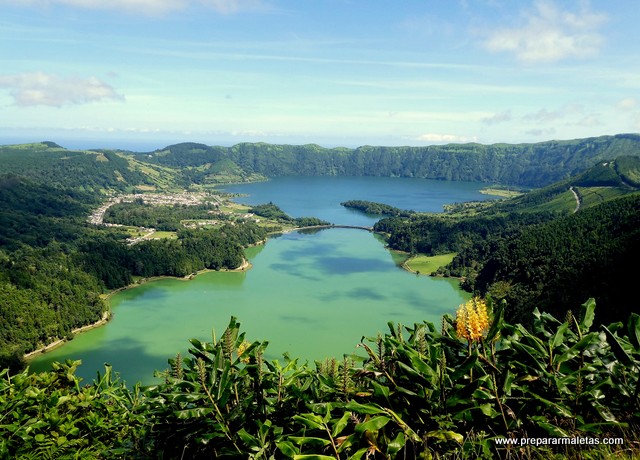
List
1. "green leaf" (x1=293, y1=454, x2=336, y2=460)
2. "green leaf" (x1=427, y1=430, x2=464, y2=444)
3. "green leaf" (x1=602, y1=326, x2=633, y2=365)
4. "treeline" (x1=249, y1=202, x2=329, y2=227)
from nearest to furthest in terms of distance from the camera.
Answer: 1. "green leaf" (x1=293, y1=454, x2=336, y2=460)
2. "green leaf" (x1=427, y1=430, x2=464, y2=444)
3. "green leaf" (x1=602, y1=326, x2=633, y2=365)
4. "treeline" (x1=249, y1=202, x2=329, y2=227)

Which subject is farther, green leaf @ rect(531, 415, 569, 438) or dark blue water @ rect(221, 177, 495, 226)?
dark blue water @ rect(221, 177, 495, 226)

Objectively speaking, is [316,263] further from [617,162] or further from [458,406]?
[617,162]

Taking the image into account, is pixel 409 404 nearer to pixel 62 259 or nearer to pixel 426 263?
pixel 62 259

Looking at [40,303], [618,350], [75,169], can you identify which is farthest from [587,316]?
[75,169]

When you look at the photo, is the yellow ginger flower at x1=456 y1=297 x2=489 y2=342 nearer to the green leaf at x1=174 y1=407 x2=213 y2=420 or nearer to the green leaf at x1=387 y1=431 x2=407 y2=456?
the green leaf at x1=387 y1=431 x2=407 y2=456

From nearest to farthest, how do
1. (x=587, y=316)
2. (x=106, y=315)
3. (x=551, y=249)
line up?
(x=587, y=316), (x=106, y=315), (x=551, y=249)

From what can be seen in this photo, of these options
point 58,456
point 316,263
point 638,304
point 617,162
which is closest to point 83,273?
point 316,263

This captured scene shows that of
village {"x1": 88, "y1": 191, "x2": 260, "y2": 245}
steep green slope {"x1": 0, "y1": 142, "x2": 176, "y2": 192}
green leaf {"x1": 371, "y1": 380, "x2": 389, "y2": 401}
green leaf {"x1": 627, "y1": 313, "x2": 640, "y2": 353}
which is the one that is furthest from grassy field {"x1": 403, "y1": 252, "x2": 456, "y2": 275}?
steep green slope {"x1": 0, "y1": 142, "x2": 176, "y2": 192}
